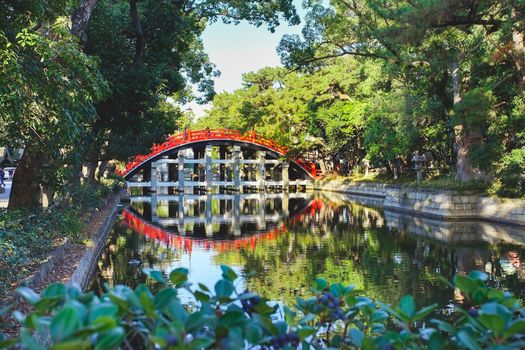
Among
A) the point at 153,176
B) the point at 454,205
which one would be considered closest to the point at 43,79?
the point at 454,205

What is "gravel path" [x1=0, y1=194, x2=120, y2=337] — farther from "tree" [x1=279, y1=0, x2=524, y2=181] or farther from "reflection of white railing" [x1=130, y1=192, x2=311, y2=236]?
"tree" [x1=279, y1=0, x2=524, y2=181]

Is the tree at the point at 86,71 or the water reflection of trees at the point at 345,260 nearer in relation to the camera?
the tree at the point at 86,71

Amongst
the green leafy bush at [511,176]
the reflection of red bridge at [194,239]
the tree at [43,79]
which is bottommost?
the reflection of red bridge at [194,239]

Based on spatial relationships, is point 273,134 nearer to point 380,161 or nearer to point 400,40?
point 380,161

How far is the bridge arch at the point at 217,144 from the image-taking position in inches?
1622

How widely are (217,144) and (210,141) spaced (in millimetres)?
1202

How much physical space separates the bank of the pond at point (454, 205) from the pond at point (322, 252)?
1.71 ft

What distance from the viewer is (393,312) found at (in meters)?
2.23

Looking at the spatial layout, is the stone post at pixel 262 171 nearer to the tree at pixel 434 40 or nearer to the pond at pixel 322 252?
the pond at pixel 322 252

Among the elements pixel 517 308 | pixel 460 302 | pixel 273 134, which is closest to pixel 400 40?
pixel 460 302

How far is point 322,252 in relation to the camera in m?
14.3

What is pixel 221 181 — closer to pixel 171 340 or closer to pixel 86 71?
pixel 86 71

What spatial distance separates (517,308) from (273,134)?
42.7 m

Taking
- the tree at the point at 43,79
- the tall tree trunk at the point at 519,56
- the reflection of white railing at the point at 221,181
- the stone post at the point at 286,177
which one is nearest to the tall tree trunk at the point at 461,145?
the tall tree trunk at the point at 519,56
